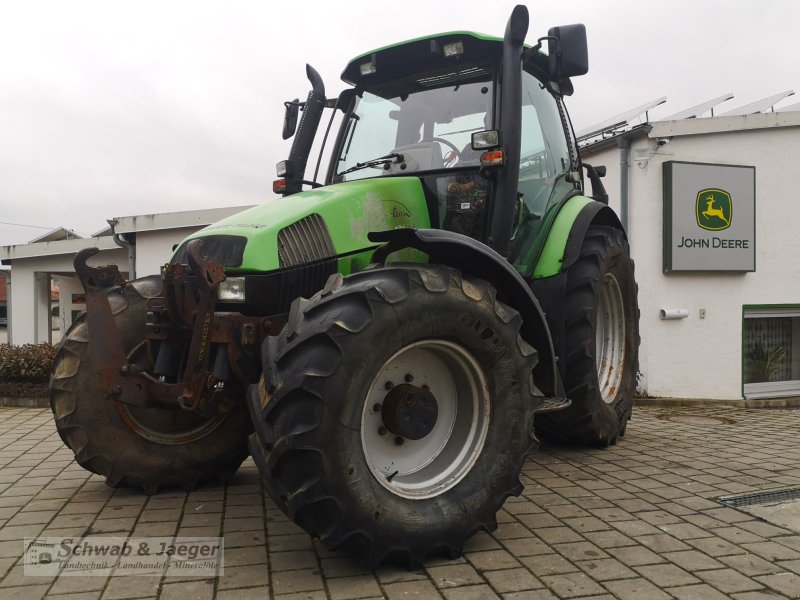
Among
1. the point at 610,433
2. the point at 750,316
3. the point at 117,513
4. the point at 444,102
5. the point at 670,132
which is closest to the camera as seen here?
the point at 117,513

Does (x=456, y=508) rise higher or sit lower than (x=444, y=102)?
lower

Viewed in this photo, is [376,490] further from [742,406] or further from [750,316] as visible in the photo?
[750,316]

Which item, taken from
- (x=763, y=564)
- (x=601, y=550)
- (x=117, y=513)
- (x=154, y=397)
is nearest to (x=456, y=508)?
(x=601, y=550)

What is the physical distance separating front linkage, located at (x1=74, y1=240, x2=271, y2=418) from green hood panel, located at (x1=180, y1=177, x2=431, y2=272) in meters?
0.26

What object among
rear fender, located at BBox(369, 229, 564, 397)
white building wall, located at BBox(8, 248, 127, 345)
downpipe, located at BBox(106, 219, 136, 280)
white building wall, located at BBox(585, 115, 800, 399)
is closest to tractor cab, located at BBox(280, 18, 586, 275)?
rear fender, located at BBox(369, 229, 564, 397)

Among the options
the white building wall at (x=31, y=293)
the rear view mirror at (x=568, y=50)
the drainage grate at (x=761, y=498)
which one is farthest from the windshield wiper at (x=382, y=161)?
the white building wall at (x=31, y=293)

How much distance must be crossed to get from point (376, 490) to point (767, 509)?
2.39 m

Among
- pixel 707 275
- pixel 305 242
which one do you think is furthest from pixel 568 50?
pixel 707 275

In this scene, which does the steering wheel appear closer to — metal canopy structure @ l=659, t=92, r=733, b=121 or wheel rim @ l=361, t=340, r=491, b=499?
wheel rim @ l=361, t=340, r=491, b=499

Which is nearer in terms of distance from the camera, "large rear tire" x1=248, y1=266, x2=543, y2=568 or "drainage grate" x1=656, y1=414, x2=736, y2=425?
"large rear tire" x1=248, y1=266, x2=543, y2=568

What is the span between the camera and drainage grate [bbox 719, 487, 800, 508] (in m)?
4.04

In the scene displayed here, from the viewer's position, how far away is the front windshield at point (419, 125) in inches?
174

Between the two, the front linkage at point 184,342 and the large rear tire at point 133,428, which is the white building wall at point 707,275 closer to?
the large rear tire at point 133,428

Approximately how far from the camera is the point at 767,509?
3889mm
